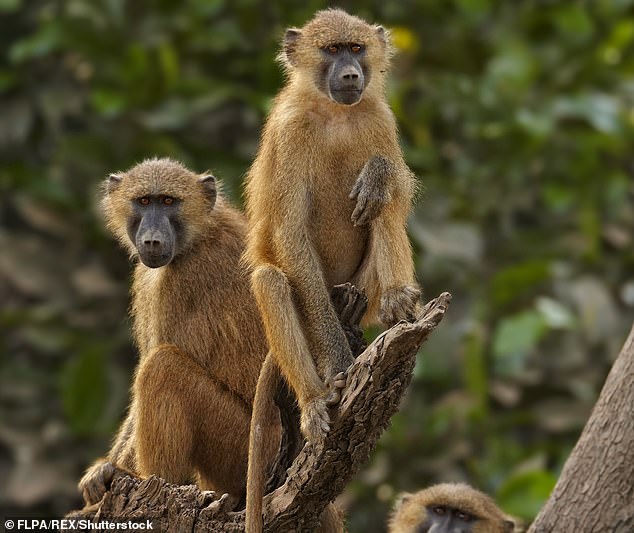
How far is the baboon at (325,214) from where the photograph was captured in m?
6.73

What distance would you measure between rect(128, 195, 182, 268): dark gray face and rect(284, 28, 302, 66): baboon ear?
1.09 meters

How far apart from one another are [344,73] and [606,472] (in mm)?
2578

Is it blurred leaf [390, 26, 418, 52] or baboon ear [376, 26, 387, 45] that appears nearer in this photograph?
baboon ear [376, 26, 387, 45]

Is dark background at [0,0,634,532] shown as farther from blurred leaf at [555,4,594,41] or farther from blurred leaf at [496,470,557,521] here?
blurred leaf at [496,470,557,521]

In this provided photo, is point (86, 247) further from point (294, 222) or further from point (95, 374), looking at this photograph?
point (294, 222)

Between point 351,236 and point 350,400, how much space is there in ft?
3.56

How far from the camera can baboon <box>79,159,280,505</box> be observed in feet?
23.3

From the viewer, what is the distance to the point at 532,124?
1203 centimetres

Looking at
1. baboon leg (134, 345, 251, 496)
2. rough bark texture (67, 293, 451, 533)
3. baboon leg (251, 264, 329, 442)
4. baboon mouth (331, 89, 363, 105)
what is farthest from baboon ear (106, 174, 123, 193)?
rough bark texture (67, 293, 451, 533)

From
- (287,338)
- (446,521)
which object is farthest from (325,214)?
A: (446,521)

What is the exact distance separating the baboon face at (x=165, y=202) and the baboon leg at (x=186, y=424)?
670mm

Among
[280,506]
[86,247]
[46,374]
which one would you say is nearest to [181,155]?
[86,247]

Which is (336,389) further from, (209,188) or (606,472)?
(209,188)

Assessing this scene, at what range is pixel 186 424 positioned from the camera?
7145mm
